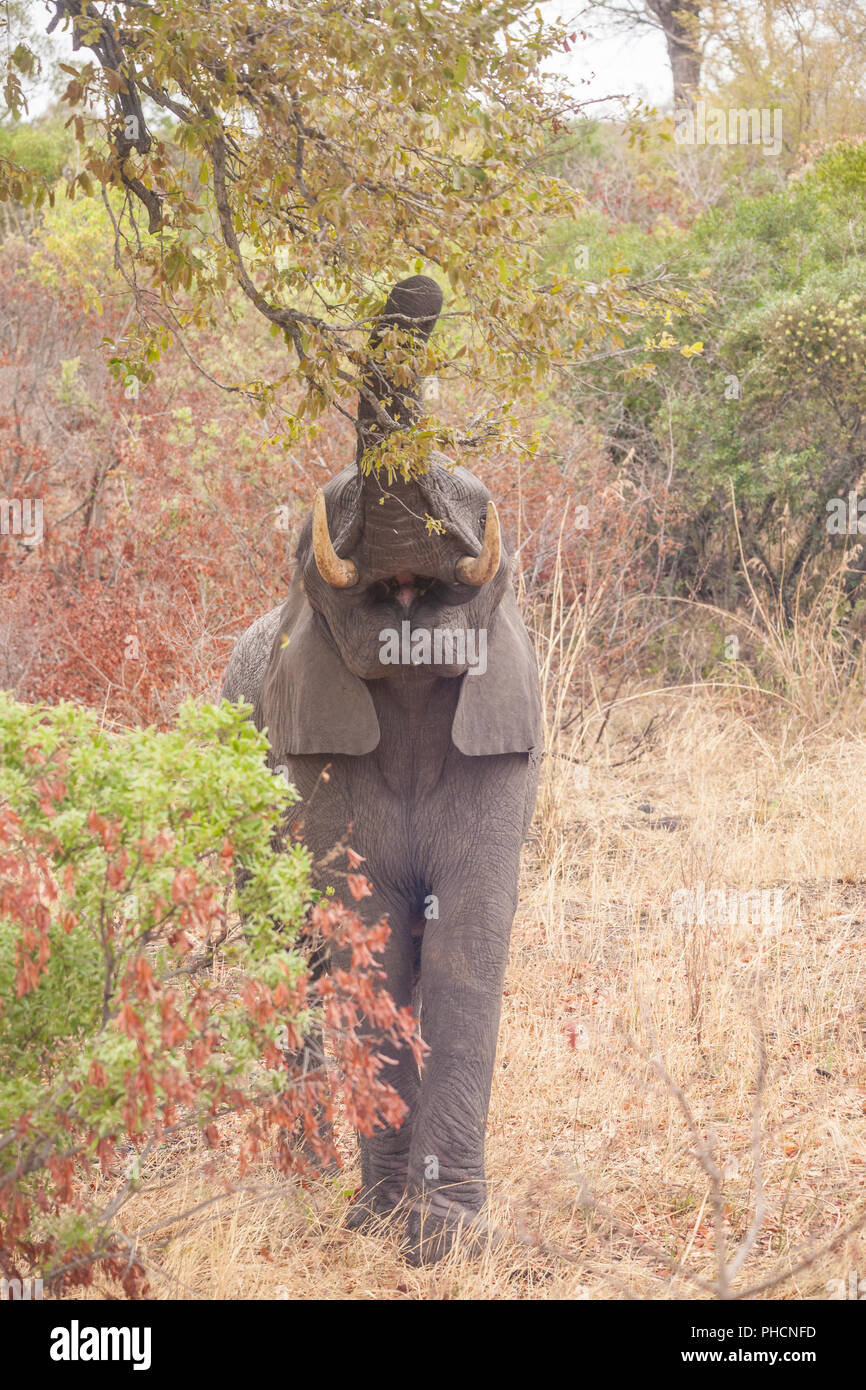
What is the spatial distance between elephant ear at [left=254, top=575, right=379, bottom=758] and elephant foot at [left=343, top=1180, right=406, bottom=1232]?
138cm

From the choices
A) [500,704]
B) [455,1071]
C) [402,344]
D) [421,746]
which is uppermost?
[402,344]

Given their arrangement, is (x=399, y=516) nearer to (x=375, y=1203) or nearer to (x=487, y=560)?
(x=487, y=560)

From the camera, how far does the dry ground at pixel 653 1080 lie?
4.23 metres

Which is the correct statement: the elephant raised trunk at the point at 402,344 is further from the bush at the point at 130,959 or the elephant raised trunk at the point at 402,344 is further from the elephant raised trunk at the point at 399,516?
the bush at the point at 130,959

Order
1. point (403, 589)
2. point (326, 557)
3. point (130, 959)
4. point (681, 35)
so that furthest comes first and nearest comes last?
point (681, 35) → point (403, 589) → point (326, 557) → point (130, 959)

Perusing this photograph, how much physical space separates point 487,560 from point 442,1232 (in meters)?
1.94

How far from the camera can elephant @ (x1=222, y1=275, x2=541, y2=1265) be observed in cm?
424

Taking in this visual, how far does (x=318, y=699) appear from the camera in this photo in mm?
4477

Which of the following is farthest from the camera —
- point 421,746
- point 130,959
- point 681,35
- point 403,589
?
point 681,35

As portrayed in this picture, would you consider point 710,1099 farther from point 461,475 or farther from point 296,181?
point 296,181

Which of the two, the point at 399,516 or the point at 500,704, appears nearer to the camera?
the point at 399,516

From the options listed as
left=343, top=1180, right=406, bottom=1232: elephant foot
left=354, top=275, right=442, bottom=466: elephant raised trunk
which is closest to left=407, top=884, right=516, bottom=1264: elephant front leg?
left=343, top=1180, right=406, bottom=1232: elephant foot

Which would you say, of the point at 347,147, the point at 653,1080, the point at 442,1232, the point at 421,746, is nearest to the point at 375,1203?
the point at 442,1232

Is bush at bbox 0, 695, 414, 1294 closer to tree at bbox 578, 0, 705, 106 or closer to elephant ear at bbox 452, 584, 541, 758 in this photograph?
elephant ear at bbox 452, 584, 541, 758
